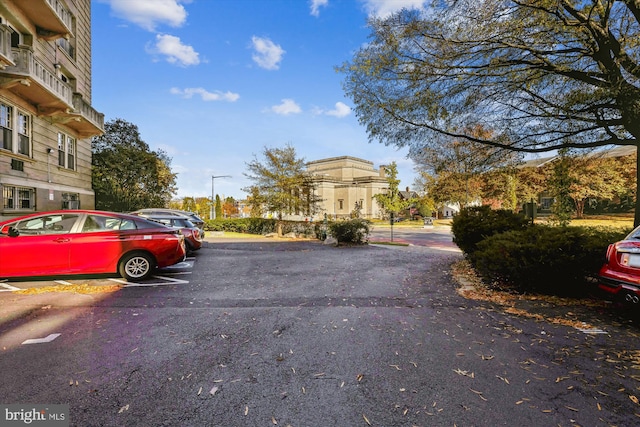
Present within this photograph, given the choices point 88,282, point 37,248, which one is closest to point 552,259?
point 88,282

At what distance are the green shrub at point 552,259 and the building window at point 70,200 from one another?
60.2ft

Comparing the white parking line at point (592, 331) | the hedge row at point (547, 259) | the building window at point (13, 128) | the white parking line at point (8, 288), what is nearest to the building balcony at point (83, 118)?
the building window at point (13, 128)

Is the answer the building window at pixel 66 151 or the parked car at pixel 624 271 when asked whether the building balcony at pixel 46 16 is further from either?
the parked car at pixel 624 271

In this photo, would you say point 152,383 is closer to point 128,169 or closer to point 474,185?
point 128,169

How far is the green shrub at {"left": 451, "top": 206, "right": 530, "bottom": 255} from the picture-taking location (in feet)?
29.9

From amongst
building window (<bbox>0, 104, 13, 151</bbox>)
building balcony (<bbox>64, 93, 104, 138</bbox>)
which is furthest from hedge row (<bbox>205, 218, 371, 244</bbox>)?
building window (<bbox>0, 104, 13, 151</bbox>)

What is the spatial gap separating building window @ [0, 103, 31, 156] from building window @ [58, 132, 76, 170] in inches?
103

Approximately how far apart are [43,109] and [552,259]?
18.6m

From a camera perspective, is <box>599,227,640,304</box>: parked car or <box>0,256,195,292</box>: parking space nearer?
<box>599,227,640,304</box>: parked car

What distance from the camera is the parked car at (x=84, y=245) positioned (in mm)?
6395

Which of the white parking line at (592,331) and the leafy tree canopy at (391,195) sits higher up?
the leafy tree canopy at (391,195)

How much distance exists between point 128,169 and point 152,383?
2881 centimetres

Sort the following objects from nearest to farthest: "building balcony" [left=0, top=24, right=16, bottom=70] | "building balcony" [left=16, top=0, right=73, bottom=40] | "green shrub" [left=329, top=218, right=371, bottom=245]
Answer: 1. "building balcony" [left=0, top=24, right=16, bottom=70]
2. "building balcony" [left=16, top=0, right=73, bottom=40]
3. "green shrub" [left=329, top=218, right=371, bottom=245]

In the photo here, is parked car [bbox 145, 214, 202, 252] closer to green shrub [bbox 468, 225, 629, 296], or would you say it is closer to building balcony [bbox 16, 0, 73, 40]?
building balcony [bbox 16, 0, 73, 40]
